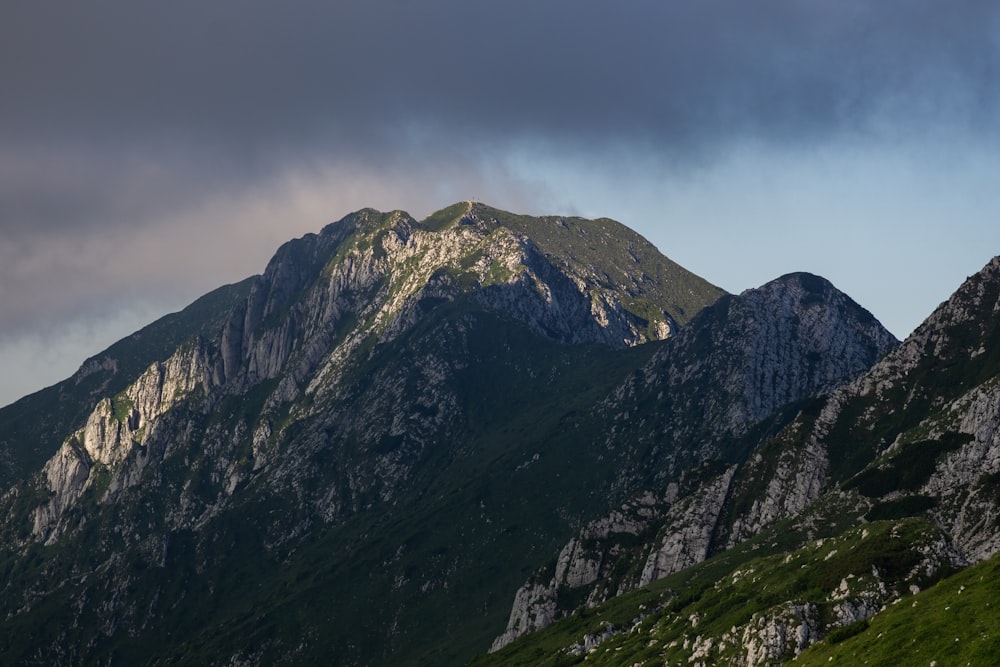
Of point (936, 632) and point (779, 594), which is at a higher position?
point (936, 632)

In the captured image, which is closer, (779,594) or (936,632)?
(936,632)

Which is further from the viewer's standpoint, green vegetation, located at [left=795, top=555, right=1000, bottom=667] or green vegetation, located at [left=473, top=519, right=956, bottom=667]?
green vegetation, located at [left=473, top=519, right=956, bottom=667]

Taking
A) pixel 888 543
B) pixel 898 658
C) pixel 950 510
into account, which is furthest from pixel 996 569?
pixel 950 510

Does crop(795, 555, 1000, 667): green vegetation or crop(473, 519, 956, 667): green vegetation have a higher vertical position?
crop(795, 555, 1000, 667): green vegetation

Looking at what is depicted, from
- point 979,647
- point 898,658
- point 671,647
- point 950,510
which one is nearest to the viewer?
point 979,647

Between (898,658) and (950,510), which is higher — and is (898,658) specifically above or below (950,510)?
above

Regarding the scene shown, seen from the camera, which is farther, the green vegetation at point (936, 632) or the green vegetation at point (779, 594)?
the green vegetation at point (779, 594)

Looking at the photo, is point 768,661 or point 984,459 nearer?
point 768,661

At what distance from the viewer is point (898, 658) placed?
280ft

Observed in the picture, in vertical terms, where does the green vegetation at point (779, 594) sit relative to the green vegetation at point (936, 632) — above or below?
below

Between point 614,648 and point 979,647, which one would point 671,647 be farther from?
point 979,647

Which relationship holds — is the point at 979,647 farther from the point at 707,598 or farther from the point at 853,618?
the point at 707,598

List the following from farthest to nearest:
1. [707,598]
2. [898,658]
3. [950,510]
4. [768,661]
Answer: [950,510] < [707,598] < [768,661] < [898,658]

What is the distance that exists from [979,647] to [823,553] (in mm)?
72641
